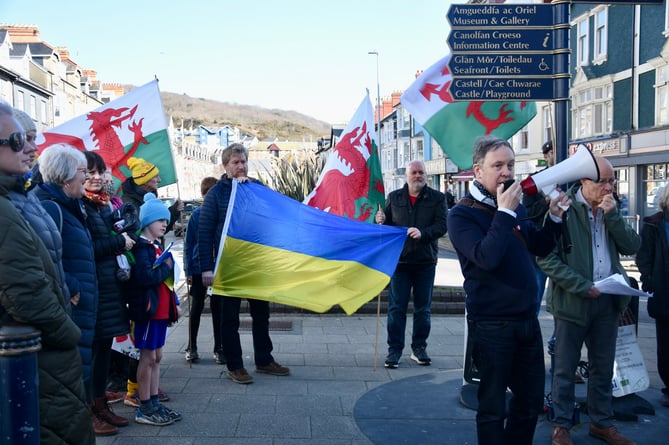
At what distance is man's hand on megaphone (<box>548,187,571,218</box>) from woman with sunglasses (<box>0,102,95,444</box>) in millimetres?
2791

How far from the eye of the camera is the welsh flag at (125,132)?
686 cm

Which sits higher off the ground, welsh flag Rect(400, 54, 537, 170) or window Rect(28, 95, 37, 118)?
window Rect(28, 95, 37, 118)

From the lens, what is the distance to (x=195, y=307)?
682 cm

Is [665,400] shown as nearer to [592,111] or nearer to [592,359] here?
[592,359]

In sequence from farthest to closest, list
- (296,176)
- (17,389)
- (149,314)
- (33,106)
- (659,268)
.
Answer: (33,106) < (296,176) < (659,268) < (149,314) < (17,389)

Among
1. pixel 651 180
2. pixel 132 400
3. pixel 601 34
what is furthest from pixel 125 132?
pixel 601 34

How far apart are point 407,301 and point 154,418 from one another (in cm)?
293

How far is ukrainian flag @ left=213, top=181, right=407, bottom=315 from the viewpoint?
5809mm

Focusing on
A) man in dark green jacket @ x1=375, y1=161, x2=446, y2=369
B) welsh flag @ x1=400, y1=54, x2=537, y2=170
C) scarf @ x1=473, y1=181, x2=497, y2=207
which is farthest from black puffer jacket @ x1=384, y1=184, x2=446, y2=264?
scarf @ x1=473, y1=181, x2=497, y2=207

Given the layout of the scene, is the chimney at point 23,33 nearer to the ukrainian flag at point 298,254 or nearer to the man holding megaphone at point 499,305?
the ukrainian flag at point 298,254

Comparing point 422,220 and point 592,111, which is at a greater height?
point 592,111

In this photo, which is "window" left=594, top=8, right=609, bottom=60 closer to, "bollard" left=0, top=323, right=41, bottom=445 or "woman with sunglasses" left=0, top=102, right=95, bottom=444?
"woman with sunglasses" left=0, top=102, right=95, bottom=444

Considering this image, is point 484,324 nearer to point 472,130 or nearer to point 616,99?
point 472,130

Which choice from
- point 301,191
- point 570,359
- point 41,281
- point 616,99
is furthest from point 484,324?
point 616,99
